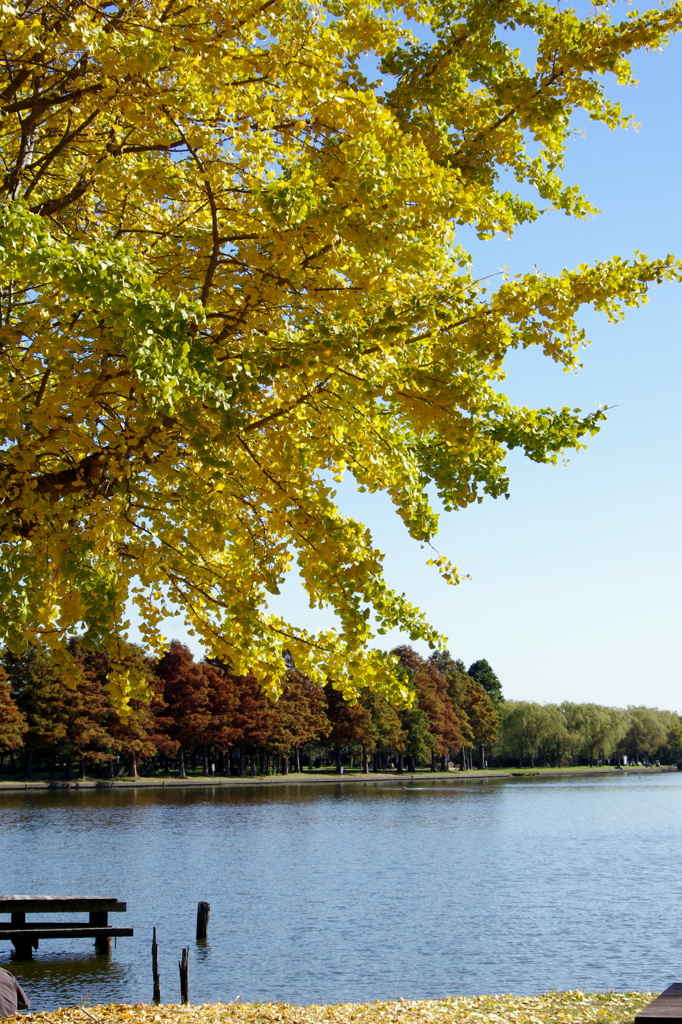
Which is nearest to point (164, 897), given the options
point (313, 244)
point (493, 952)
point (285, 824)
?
point (493, 952)

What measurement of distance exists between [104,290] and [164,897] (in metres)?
22.2

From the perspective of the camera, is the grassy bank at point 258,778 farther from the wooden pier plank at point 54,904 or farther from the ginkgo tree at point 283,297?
the ginkgo tree at point 283,297


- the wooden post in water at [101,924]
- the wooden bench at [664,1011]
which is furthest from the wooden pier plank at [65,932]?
the wooden bench at [664,1011]

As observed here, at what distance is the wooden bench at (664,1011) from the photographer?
25.3 feet

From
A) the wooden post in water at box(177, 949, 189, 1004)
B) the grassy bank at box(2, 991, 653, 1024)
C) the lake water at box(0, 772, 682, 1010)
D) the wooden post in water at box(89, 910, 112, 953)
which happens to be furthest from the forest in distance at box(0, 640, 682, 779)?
the grassy bank at box(2, 991, 653, 1024)

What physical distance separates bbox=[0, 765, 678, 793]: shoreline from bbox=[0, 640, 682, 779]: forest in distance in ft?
5.42

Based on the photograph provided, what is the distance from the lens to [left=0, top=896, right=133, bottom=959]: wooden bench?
57.8 ft

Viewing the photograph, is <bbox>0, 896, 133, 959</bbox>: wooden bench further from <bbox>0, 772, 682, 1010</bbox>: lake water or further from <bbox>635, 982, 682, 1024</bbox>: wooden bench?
<bbox>635, 982, 682, 1024</bbox>: wooden bench

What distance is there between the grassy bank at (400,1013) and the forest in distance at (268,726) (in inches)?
833

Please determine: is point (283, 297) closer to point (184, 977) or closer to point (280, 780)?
point (184, 977)

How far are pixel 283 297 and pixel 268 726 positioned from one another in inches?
2713

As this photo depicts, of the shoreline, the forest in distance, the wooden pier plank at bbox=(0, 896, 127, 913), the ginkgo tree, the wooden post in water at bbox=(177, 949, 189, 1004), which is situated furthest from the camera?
the shoreline

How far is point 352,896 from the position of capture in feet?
80.6

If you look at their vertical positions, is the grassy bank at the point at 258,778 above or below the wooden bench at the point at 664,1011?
below
